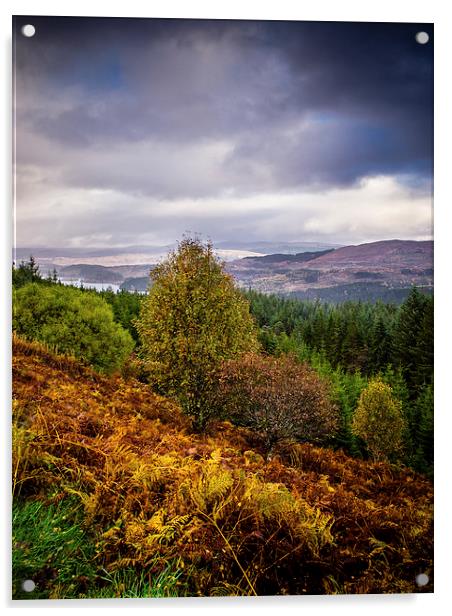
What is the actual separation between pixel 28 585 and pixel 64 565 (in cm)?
34

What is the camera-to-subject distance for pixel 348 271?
396 centimetres

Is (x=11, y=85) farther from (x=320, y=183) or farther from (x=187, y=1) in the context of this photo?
(x=320, y=183)

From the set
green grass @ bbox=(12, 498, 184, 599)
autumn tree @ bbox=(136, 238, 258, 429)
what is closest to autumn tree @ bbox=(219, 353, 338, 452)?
autumn tree @ bbox=(136, 238, 258, 429)

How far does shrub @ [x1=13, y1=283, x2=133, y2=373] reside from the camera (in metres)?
3.70

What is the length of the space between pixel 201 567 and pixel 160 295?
6.13 feet

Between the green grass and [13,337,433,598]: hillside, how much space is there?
0.04 ft

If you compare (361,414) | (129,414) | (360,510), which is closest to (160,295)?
(129,414)

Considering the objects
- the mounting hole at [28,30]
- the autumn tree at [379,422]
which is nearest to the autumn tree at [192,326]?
the autumn tree at [379,422]

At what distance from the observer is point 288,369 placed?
3.85 metres

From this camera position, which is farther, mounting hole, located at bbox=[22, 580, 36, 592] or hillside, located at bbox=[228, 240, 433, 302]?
hillside, located at bbox=[228, 240, 433, 302]

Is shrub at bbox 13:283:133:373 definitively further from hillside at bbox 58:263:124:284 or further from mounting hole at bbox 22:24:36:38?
mounting hole at bbox 22:24:36:38

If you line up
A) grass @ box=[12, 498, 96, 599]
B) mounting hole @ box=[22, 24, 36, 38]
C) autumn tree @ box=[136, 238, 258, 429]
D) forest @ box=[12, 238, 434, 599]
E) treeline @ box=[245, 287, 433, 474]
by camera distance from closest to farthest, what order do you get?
grass @ box=[12, 498, 96, 599]
forest @ box=[12, 238, 434, 599]
mounting hole @ box=[22, 24, 36, 38]
treeline @ box=[245, 287, 433, 474]
autumn tree @ box=[136, 238, 258, 429]

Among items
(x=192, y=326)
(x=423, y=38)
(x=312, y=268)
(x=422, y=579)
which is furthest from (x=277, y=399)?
(x=423, y=38)
